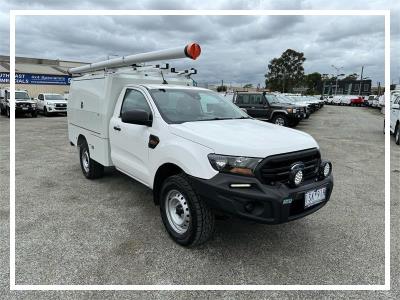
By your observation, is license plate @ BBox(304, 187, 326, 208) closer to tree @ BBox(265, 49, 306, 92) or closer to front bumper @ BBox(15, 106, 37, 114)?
front bumper @ BBox(15, 106, 37, 114)

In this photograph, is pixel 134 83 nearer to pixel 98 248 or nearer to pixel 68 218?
pixel 68 218

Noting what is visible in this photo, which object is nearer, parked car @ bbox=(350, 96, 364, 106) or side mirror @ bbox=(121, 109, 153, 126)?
side mirror @ bbox=(121, 109, 153, 126)

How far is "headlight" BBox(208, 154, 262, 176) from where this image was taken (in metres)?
3.06

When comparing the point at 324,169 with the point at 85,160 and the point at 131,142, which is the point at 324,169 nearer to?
the point at 131,142

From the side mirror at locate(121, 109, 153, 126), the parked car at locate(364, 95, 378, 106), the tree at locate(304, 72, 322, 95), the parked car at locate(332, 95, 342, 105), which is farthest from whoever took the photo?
the tree at locate(304, 72, 322, 95)

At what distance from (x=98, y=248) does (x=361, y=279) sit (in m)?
2.65

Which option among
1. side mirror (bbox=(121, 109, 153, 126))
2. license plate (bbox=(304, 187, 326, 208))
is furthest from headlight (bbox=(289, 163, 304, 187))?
side mirror (bbox=(121, 109, 153, 126))

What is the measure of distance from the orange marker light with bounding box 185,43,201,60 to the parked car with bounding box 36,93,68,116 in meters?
22.1

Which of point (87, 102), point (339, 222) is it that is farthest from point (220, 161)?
point (87, 102)

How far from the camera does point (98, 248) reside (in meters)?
3.60

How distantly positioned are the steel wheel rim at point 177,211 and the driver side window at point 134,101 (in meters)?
1.15

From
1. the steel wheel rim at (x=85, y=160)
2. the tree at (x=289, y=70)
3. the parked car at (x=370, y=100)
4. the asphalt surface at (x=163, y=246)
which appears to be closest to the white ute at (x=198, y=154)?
the asphalt surface at (x=163, y=246)

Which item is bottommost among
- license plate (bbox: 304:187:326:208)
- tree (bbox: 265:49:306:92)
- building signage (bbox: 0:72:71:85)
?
license plate (bbox: 304:187:326:208)

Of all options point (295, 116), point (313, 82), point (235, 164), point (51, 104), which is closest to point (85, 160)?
point (235, 164)
